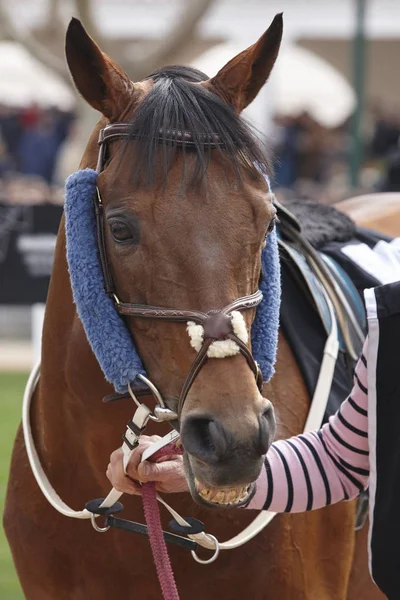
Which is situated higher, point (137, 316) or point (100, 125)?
point (100, 125)

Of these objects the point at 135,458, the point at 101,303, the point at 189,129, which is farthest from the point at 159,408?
the point at 189,129

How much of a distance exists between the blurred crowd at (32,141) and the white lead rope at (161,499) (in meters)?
11.0

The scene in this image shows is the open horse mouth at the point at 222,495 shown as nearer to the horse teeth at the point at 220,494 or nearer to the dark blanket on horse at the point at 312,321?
the horse teeth at the point at 220,494

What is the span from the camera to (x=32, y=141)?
14.9 meters

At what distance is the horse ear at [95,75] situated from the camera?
8.36 ft

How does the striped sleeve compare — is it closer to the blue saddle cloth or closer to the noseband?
Result: the noseband

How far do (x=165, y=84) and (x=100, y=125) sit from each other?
0.24 m

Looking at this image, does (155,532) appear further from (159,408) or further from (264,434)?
(264,434)

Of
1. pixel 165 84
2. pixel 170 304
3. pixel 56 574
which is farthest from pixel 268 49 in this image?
pixel 56 574

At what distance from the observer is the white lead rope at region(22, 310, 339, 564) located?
110 inches

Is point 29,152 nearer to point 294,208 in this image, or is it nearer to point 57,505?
point 294,208

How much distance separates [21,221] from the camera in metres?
10.4

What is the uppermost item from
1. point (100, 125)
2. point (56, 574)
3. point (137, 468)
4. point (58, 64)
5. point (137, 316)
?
point (58, 64)

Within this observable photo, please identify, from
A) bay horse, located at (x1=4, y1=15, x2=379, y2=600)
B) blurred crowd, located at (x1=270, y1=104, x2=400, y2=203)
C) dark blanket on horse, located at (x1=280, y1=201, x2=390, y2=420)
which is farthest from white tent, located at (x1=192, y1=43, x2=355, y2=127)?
bay horse, located at (x1=4, y1=15, x2=379, y2=600)
